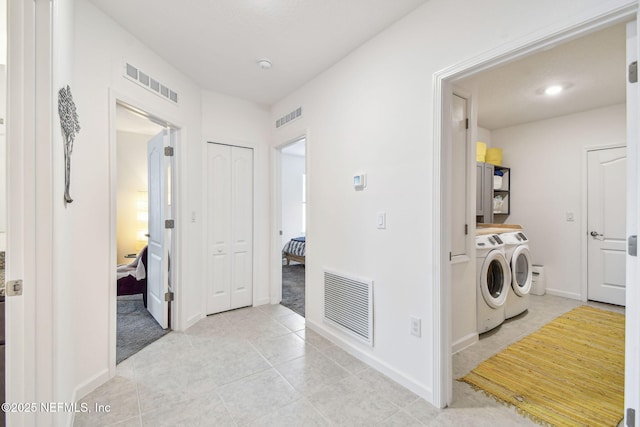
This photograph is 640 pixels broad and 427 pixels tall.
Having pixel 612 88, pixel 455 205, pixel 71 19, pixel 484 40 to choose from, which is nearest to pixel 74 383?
pixel 71 19

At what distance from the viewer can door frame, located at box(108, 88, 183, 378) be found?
83.7 inches

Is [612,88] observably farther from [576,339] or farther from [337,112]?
[337,112]

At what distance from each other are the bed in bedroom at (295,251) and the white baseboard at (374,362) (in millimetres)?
2780

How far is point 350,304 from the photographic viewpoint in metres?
2.50

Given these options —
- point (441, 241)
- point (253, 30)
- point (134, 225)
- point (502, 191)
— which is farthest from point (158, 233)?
point (502, 191)

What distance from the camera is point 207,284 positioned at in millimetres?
3305

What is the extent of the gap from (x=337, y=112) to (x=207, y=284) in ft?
7.83

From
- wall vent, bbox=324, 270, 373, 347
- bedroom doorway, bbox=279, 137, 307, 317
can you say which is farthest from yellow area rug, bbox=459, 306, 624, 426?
bedroom doorway, bbox=279, 137, 307, 317

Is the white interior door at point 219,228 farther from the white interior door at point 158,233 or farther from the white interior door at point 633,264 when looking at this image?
the white interior door at point 633,264

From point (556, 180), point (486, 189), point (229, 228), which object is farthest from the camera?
point (556, 180)

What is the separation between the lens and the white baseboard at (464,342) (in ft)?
8.21

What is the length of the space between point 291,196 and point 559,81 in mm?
5072

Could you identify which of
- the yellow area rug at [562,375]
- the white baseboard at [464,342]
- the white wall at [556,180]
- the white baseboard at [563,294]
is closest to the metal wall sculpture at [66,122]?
the yellow area rug at [562,375]

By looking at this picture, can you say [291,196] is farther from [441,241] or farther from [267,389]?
[441,241]
